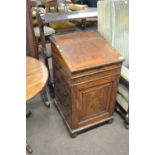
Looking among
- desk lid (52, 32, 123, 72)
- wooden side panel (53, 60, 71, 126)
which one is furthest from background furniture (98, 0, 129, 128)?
wooden side panel (53, 60, 71, 126)

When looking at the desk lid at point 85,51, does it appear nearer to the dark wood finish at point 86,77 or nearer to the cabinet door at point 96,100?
the dark wood finish at point 86,77

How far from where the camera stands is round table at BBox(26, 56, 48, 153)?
3.85ft

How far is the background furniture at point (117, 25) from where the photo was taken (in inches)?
69.9

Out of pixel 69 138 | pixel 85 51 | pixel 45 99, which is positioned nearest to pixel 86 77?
pixel 85 51

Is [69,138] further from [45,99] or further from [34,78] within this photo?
[34,78]

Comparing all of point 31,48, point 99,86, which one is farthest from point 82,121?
point 31,48

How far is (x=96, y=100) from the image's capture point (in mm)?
1647

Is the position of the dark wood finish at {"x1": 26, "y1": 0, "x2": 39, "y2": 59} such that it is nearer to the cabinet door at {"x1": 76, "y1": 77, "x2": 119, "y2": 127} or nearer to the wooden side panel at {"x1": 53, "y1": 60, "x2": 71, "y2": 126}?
the wooden side panel at {"x1": 53, "y1": 60, "x2": 71, "y2": 126}

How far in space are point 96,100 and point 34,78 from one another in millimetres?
591

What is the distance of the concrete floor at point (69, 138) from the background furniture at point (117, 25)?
7.1 inches

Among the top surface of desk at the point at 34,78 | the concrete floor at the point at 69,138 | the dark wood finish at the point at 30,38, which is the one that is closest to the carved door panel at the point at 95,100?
the concrete floor at the point at 69,138
